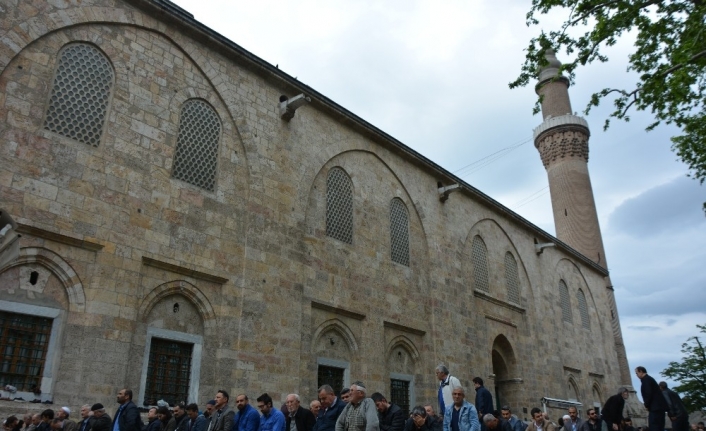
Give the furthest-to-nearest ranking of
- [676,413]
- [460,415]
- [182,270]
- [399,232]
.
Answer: [399,232], [182,270], [676,413], [460,415]

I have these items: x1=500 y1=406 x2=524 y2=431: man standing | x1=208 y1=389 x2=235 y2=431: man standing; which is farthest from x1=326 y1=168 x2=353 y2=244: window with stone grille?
x1=208 y1=389 x2=235 y2=431: man standing

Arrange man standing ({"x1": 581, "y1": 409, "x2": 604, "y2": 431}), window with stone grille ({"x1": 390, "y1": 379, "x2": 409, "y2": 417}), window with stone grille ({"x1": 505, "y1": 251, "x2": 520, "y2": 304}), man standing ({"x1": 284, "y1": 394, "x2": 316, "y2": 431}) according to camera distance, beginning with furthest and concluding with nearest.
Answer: window with stone grille ({"x1": 505, "y1": 251, "x2": 520, "y2": 304}) → window with stone grille ({"x1": 390, "y1": 379, "x2": 409, "y2": 417}) → man standing ({"x1": 581, "y1": 409, "x2": 604, "y2": 431}) → man standing ({"x1": 284, "y1": 394, "x2": 316, "y2": 431})

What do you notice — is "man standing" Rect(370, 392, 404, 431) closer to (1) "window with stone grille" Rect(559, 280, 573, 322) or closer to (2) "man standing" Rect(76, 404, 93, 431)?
(2) "man standing" Rect(76, 404, 93, 431)

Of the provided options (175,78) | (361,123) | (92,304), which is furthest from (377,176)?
(92,304)

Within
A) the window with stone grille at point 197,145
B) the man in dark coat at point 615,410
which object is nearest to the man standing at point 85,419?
the window with stone grille at point 197,145

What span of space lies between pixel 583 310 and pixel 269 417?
19.4 metres

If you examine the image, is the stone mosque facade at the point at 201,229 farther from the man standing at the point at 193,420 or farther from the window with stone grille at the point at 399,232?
the man standing at the point at 193,420

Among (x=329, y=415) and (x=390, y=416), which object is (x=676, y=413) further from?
(x=329, y=415)

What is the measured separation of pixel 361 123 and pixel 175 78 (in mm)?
4809

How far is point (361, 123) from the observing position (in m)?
13.0

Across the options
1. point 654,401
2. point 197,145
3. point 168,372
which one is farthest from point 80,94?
point 654,401

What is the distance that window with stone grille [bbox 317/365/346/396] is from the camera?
1066 centimetres

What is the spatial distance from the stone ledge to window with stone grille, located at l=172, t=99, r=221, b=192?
152cm

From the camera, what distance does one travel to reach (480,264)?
16484 millimetres
